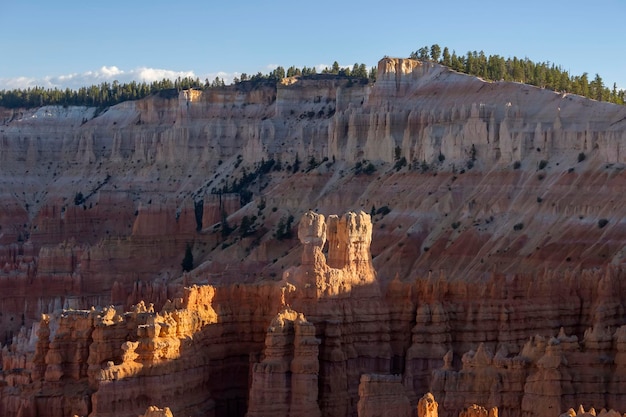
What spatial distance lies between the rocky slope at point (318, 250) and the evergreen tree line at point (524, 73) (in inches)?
157

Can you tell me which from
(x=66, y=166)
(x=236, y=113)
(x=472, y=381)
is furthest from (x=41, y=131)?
(x=472, y=381)

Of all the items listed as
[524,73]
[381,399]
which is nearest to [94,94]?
[524,73]

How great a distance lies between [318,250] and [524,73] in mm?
59734

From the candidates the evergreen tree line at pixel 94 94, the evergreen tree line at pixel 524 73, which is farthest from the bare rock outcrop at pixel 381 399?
the evergreen tree line at pixel 94 94

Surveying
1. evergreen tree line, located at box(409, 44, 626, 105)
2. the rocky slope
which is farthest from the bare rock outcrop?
evergreen tree line, located at box(409, 44, 626, 105)

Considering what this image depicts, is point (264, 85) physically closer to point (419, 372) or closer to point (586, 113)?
point (586, 113)

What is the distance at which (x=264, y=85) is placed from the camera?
149625 mm

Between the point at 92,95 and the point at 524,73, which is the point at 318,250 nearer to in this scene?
the point at 524,73

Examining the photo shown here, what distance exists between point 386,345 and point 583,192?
1183 inches

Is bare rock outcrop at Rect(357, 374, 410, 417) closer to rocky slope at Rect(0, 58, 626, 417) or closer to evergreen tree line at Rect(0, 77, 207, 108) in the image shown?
rocky slope at Rect(0, 58, 626, 417)

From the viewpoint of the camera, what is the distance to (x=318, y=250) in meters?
59.5

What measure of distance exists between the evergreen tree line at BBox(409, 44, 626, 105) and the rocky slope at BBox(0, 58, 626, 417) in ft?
13.1

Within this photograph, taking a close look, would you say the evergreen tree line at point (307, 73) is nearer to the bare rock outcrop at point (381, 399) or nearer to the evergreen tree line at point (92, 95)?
the evergreen tree line at point (92, 95)

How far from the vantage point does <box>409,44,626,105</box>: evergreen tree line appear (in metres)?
107
